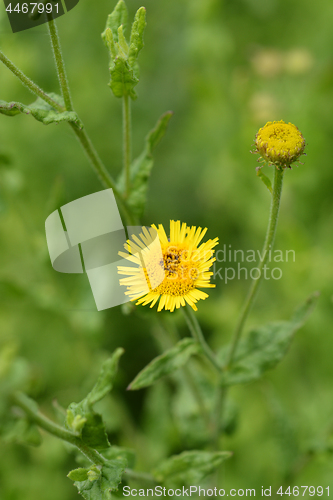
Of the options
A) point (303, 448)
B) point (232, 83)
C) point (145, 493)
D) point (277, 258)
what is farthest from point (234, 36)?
point (145, 493)

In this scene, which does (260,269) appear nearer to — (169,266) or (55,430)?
(169,266)

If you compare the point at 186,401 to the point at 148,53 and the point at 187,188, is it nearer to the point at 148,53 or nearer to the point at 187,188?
the point at 187,188

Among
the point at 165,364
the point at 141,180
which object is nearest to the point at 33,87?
the point at 141,180

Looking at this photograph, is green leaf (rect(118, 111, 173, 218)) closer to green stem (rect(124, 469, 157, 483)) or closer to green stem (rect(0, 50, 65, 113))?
green stem (rect(0, 50, 65, 113))

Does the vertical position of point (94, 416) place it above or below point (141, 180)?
→ below

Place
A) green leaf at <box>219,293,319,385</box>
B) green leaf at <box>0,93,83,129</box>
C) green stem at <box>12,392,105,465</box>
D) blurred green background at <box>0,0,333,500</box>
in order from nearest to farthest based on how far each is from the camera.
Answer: green leaf at <box>0,93,83,129</box> < green stem at <box>12,392,105,465</box> < green leaf at <box>219,293,319,385</box> < blurred green background at <box>0,0,333,500</box>

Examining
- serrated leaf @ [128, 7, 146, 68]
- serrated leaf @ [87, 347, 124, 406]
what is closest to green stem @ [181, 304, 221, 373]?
serrated leaf @ [87, 347, 124, 406]
